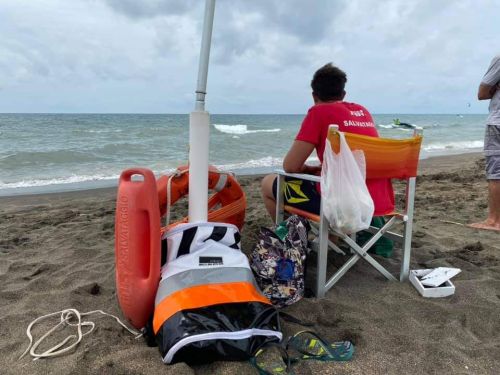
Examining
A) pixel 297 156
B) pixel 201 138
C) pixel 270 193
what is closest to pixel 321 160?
pixel 297 156

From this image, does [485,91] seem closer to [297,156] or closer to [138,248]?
[297,156]

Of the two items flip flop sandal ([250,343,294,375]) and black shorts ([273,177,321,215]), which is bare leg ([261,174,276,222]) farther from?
flip flop sandal ([250,343,294,375])

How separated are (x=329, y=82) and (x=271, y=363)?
187 cm

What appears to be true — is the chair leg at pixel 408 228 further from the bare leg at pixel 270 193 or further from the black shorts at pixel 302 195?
the bare leg at pixel 270 193

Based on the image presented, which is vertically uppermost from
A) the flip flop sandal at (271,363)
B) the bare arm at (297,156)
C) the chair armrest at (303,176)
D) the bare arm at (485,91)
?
the bare arm at (485,91)

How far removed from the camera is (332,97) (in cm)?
293

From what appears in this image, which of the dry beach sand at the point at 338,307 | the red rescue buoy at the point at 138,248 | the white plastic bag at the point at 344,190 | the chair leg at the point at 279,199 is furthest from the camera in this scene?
the chair leg at the point at 279,199

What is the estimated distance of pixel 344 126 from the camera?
2.70 metres

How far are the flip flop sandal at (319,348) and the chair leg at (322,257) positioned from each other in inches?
20.3

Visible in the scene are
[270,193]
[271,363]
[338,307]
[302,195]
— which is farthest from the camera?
[270,193]

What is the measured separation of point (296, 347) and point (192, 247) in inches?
30.5

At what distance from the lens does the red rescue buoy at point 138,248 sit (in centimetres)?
217

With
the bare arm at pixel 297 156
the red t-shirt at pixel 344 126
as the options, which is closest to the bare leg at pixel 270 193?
the bare arm at pixel 297 156

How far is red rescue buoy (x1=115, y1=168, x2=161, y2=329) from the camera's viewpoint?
7.13 ft
